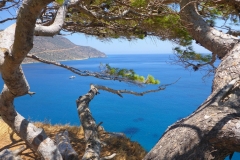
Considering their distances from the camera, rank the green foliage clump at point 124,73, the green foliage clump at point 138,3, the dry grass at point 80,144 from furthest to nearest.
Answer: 1. the green foliage clump at point 124,73
2. the dry grass at point 80,144
3. the green foliage clump at point 138,3

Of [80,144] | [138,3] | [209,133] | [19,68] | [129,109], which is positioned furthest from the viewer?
[129,109]

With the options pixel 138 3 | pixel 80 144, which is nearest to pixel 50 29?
pixel 138 3

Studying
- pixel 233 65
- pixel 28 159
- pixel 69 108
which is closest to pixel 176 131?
pixel 233 65

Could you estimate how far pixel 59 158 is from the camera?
1.22 m

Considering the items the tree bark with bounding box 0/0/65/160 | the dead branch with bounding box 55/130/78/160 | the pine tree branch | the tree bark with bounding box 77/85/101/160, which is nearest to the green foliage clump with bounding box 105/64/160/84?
the tree bark with bounding box 77/85/101/160

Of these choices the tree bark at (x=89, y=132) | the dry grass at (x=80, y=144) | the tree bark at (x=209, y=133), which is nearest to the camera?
the tree bark at (x=209, y=133)

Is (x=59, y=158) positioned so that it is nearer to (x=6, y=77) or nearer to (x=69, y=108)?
(x=6, y=77)

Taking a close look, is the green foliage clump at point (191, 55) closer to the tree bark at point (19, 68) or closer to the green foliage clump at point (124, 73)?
the green foliage clump at point (124, 73)

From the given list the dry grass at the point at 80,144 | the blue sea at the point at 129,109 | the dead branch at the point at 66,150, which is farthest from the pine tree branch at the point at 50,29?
the blue sea at the point at 129,109

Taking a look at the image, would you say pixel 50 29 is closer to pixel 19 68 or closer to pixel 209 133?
pixel 19 68

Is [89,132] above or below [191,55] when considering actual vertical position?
below

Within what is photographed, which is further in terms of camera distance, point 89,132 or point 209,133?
point 89,132

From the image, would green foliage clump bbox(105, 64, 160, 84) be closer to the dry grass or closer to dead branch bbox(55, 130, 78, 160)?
the dry grass

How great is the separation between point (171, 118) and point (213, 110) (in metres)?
5.45
